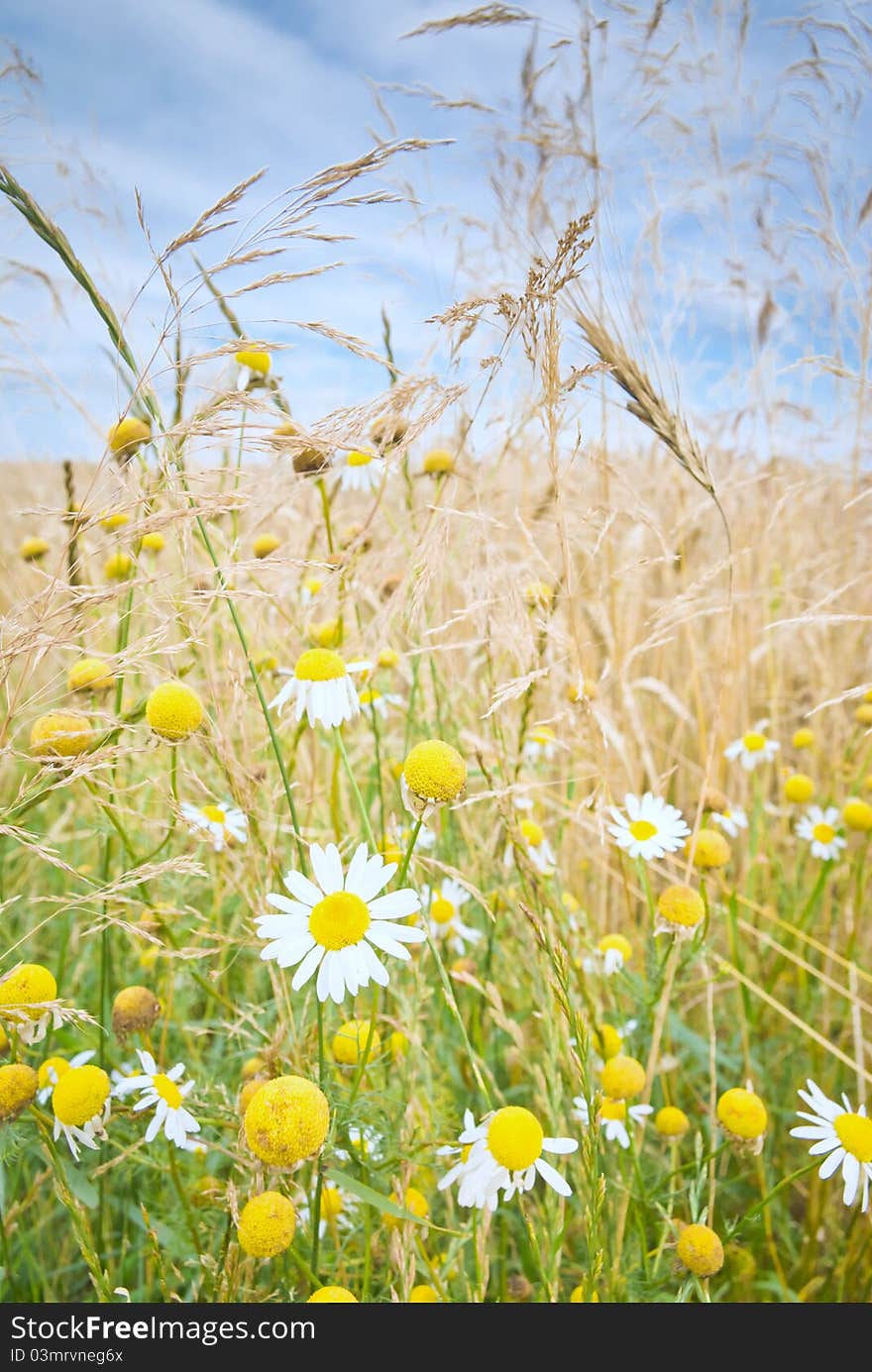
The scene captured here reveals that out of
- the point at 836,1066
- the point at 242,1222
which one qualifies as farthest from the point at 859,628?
the point at 242,1222

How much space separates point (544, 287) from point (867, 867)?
1.02 m

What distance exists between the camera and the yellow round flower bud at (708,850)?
2.35 feet

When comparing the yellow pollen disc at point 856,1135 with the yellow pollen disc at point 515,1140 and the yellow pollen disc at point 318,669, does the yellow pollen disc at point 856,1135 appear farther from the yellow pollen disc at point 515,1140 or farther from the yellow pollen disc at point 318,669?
the yellow pollen disc at point 318,669

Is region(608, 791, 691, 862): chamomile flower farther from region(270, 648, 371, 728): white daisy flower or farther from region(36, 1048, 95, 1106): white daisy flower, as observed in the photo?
region(36, 1048, 95, 1106): white daisy flower

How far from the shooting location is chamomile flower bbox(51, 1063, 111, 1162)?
1.65ft

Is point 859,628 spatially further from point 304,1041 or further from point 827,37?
point 304,1041

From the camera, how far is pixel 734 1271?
78cm

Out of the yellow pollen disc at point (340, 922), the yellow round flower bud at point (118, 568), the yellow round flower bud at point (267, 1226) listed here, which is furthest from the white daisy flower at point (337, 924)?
the yellow round flower bud at point (118, 568)

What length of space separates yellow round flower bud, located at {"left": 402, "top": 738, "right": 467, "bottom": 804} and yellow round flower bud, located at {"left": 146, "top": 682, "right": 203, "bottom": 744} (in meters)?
0.16

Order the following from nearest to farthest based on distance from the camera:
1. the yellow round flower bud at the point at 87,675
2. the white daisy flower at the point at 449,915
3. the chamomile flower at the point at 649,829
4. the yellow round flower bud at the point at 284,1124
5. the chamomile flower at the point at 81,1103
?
the yellow round flower bud at the point at 284,1124
the chamomile flower at the point at 81,1103
the yellow round flower bud at the point at 87,675
the chamomile flower at the point at 649,829
the white daisy flower at the point at 449,915

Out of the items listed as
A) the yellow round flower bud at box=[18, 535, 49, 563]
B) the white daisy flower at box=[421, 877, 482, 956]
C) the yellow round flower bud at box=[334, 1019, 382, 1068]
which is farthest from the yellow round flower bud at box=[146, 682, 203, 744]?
the yellow round flower bud at box=[18, 535, 49, 563]

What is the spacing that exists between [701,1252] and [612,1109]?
0.14 m

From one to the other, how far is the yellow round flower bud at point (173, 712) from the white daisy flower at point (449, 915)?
346 mm

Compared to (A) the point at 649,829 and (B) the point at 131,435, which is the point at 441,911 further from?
(B) the point at 131,435
